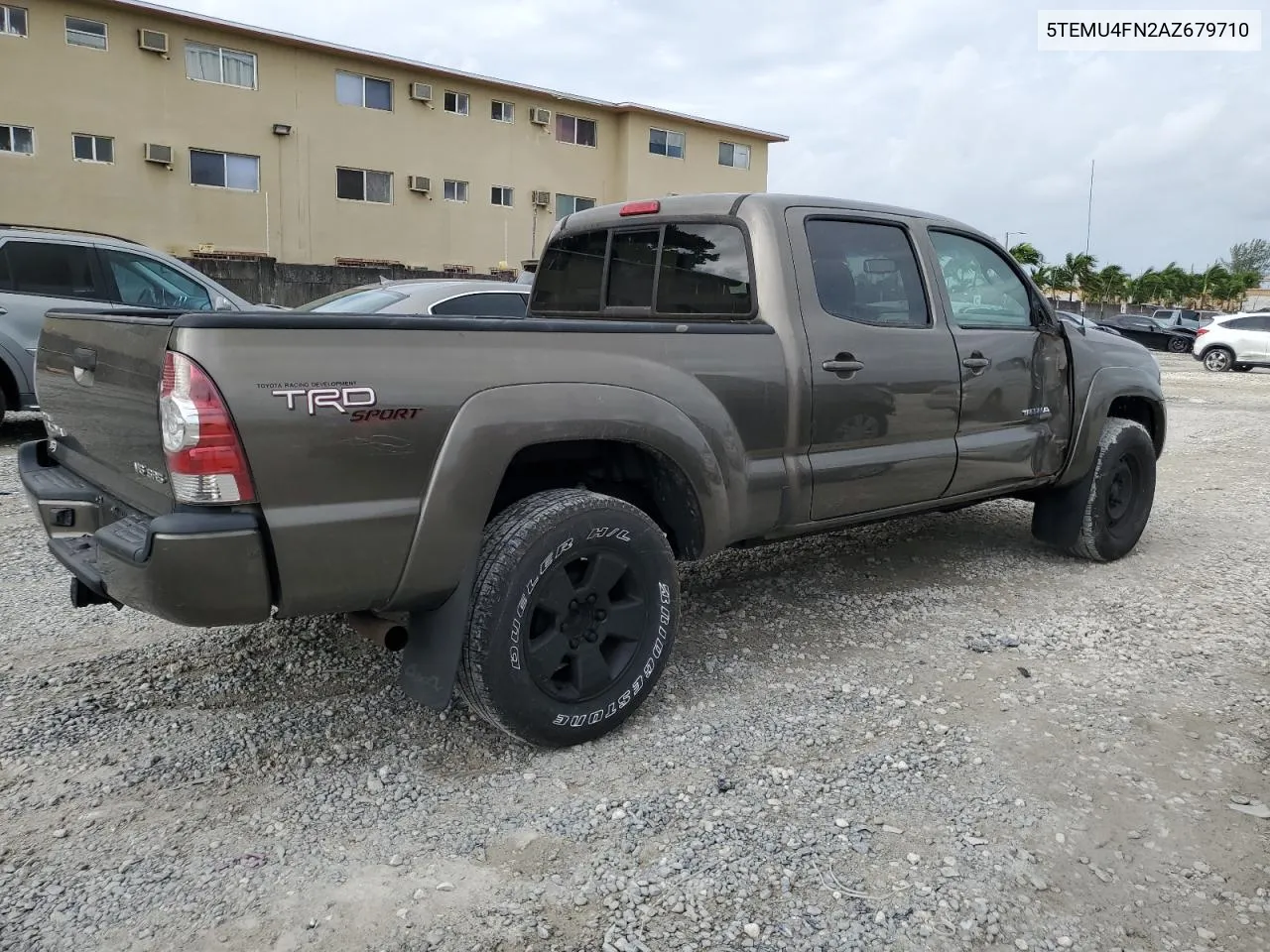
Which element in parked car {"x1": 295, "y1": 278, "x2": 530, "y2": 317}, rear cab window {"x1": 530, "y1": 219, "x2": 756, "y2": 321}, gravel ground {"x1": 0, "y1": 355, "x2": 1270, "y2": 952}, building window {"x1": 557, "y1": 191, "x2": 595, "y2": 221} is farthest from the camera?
building window {"x1": 557, "y1": 191, "x2": 595, "y2": 221}

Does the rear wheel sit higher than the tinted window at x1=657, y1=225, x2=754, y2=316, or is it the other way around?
the tinted window at x1=657, y1=225, x2=754, y2=316

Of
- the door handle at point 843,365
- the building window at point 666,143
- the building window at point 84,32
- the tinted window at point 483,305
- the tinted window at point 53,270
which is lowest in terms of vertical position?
the door handle at point 843,365

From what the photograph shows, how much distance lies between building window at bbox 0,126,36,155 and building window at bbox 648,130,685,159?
16405mm

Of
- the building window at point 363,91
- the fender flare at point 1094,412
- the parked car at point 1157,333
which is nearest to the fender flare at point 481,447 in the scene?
the fender flare at point 1094,412

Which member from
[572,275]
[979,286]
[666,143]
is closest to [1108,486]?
[979,286]

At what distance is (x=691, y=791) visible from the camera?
2893 mm

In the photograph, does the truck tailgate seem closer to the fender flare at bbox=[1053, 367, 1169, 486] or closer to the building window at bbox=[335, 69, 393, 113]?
the fender flare at bbox=[1053, 367, 1169, 486]

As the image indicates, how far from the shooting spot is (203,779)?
291cm

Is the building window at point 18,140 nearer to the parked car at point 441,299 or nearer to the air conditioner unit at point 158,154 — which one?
the air conditioner unit at point 158,154

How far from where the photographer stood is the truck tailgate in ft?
8.40

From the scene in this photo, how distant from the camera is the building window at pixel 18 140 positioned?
20.7 m

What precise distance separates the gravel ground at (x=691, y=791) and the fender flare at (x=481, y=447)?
0.68 m

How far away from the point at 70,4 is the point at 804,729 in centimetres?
2418

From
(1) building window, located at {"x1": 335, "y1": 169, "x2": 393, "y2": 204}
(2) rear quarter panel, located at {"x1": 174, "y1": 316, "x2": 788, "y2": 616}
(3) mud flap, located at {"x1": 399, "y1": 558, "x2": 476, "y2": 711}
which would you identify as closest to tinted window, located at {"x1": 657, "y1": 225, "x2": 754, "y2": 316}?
(2) rear quarter panel, located at {"x1": 174, "y1": 316, "x2": 788, "y2": 616}
